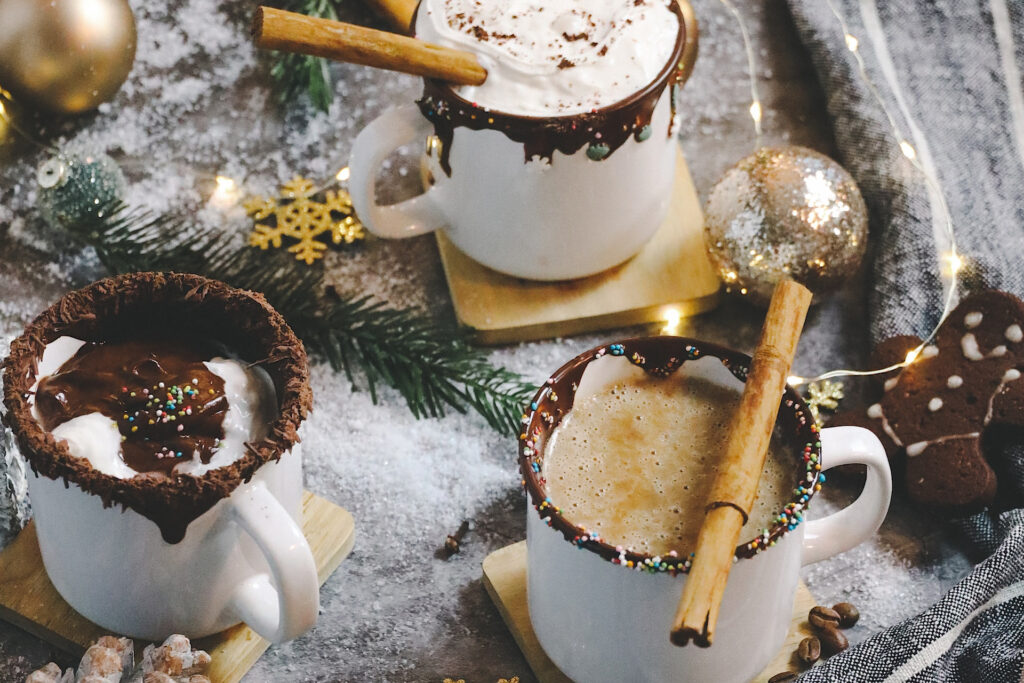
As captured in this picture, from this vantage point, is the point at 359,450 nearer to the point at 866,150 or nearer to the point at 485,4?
the point at 485,4

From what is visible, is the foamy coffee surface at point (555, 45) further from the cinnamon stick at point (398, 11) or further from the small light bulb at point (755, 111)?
the small light bulb at point (755, 111)

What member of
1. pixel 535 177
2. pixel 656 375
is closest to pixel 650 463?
pixel 656 375

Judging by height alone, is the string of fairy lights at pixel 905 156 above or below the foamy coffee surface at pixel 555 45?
below

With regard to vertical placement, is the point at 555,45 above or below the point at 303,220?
above

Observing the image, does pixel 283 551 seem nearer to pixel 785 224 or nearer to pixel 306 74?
pixel 785 224

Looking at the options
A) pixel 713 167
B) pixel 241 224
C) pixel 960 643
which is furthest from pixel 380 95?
pixel 960 643

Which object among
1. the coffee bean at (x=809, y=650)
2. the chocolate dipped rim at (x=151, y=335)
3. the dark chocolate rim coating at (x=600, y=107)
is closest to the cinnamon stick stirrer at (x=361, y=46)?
the dark chocolate rim coating at (x=600, y=107)
